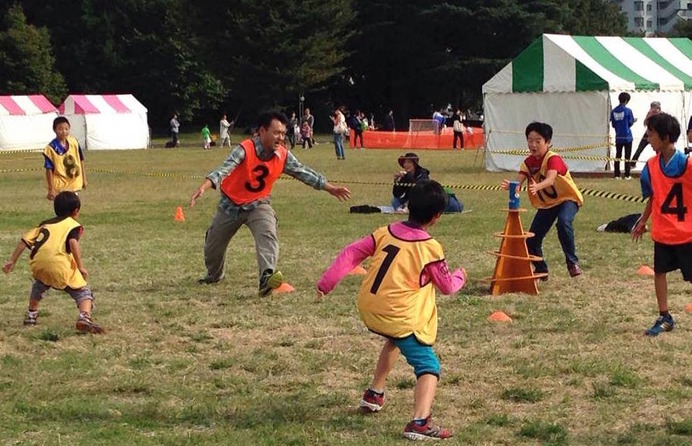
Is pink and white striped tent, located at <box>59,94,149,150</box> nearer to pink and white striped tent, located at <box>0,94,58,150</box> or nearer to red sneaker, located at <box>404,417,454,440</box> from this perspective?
pink and white striped tent, located at <box>0,94,58,150</box>

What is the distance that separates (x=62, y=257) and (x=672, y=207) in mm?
4876

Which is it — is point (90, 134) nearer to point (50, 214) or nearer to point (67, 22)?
point (67, 22)

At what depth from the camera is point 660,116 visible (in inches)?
321

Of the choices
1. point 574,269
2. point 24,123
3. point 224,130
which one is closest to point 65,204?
point 574,269

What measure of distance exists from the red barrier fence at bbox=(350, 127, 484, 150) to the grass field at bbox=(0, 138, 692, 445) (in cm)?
3263

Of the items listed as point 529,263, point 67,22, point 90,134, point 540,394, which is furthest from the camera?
point 67,22

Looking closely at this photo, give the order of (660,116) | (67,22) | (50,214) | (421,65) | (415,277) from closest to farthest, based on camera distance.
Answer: (415,277), (660,116), (50,214), (421,65), (67,22)

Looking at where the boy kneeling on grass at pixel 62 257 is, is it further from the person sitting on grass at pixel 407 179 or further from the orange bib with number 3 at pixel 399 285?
the person sitting on grass at pixel 407 179

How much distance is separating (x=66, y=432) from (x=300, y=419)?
4.37ft

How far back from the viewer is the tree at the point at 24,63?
64125 millimetres

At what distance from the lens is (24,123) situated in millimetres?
49125

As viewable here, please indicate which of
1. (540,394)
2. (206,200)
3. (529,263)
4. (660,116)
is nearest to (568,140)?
(206,200)

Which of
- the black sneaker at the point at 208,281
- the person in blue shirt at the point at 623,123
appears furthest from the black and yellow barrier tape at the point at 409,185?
the black sneaker at the point at 208,281

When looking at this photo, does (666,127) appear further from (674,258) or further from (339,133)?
(339,133)
